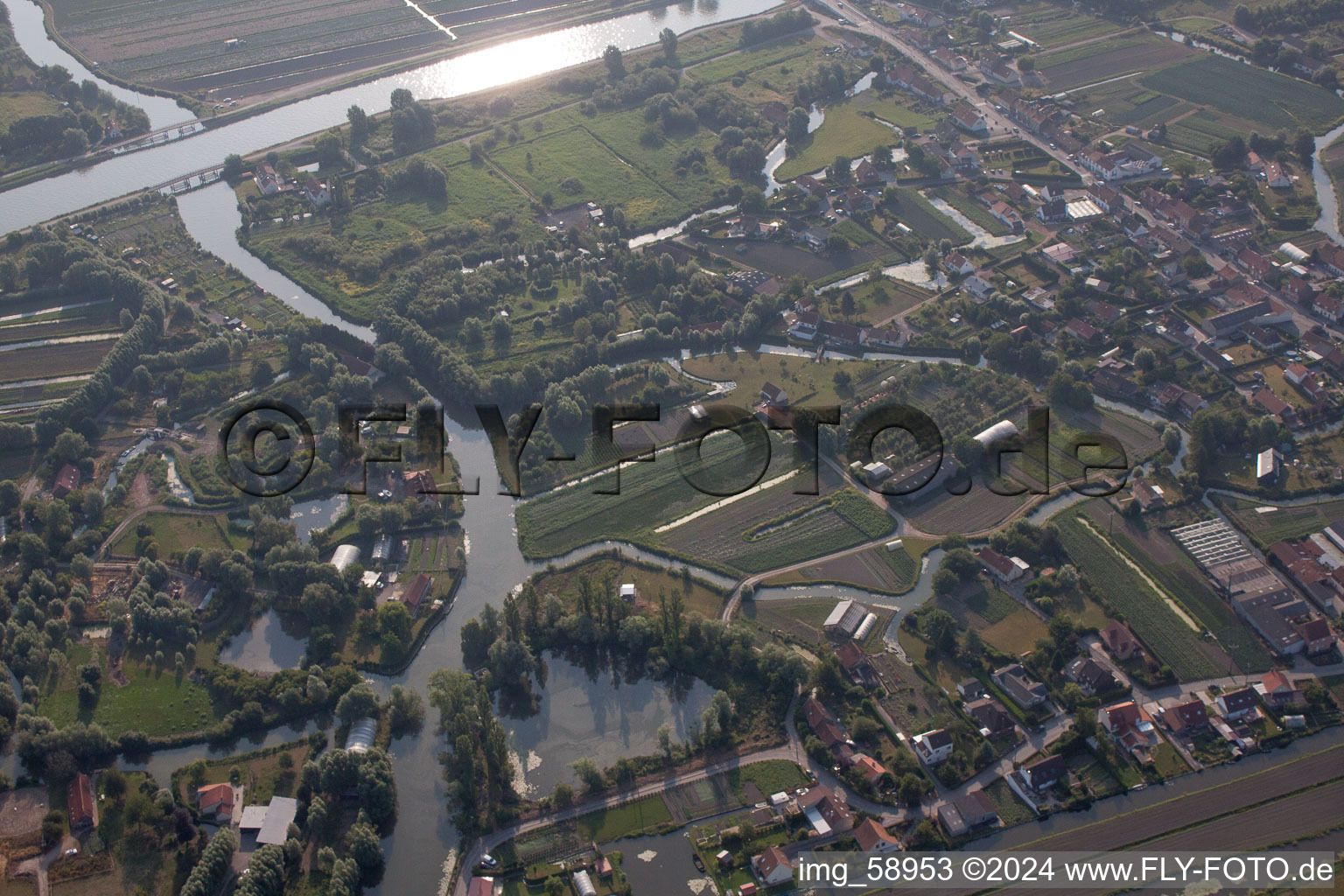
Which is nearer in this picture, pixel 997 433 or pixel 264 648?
pixel 264 648

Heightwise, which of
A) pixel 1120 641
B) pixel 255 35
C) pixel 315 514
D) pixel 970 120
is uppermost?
pixel 255 35

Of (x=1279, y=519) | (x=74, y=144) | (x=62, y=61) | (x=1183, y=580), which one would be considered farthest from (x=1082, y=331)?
(x=62, y=61)

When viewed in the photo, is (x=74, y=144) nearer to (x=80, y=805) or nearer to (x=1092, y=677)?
(x=80, y=805)

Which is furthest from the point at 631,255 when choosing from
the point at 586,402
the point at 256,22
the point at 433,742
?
the point at 256,22

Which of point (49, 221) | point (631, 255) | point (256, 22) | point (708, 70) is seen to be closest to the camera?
point (631, 255)

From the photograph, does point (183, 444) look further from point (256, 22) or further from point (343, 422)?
point (256, 22)

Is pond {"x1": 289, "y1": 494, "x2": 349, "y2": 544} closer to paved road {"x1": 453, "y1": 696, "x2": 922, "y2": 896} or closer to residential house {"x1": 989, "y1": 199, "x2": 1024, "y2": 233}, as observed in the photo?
paved road {"x1": 453, "y1": 696, "x2": 922, "y2": 896}

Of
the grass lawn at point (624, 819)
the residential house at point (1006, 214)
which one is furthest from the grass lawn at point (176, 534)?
the residential house at point (1006, 214)
